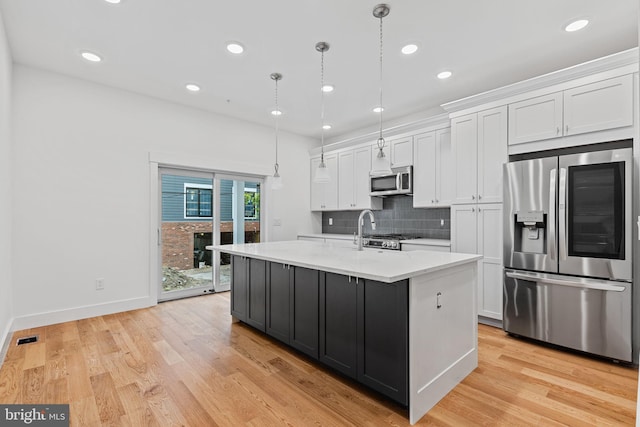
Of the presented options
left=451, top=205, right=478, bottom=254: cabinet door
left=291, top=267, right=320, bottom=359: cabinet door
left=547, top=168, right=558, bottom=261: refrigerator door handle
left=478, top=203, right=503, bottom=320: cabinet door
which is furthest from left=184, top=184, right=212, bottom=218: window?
left=547, top=168, right=558, bottom=261: refrigerator door handle

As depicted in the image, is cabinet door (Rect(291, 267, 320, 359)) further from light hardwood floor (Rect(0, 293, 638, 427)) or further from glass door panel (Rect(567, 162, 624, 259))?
glass door panel (Rect(567, 162, 624, 259))

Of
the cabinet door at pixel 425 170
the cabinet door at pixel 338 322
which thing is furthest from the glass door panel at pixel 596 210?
the cabinet door at pixel 338 322

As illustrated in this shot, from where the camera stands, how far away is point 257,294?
3.11 metres

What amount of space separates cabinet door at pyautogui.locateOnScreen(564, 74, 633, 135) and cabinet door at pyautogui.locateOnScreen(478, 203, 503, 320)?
3.21 feet

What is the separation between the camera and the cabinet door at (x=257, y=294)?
3.01 m

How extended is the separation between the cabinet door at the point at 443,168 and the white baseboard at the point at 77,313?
4037 mm

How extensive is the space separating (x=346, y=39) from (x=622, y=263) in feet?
9.61

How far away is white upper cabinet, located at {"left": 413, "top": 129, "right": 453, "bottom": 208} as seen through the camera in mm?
3982

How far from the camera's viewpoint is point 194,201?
4637 mm

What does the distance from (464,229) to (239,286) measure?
2630 mm

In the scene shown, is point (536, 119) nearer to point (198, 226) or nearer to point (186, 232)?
point (198, 226)

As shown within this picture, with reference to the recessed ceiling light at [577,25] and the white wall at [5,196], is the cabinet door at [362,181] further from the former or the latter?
the white wall at [5,196]

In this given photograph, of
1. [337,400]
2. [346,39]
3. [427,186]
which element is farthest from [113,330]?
[427,186]

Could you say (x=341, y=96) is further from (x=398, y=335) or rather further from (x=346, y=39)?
(x=398, y=335)
